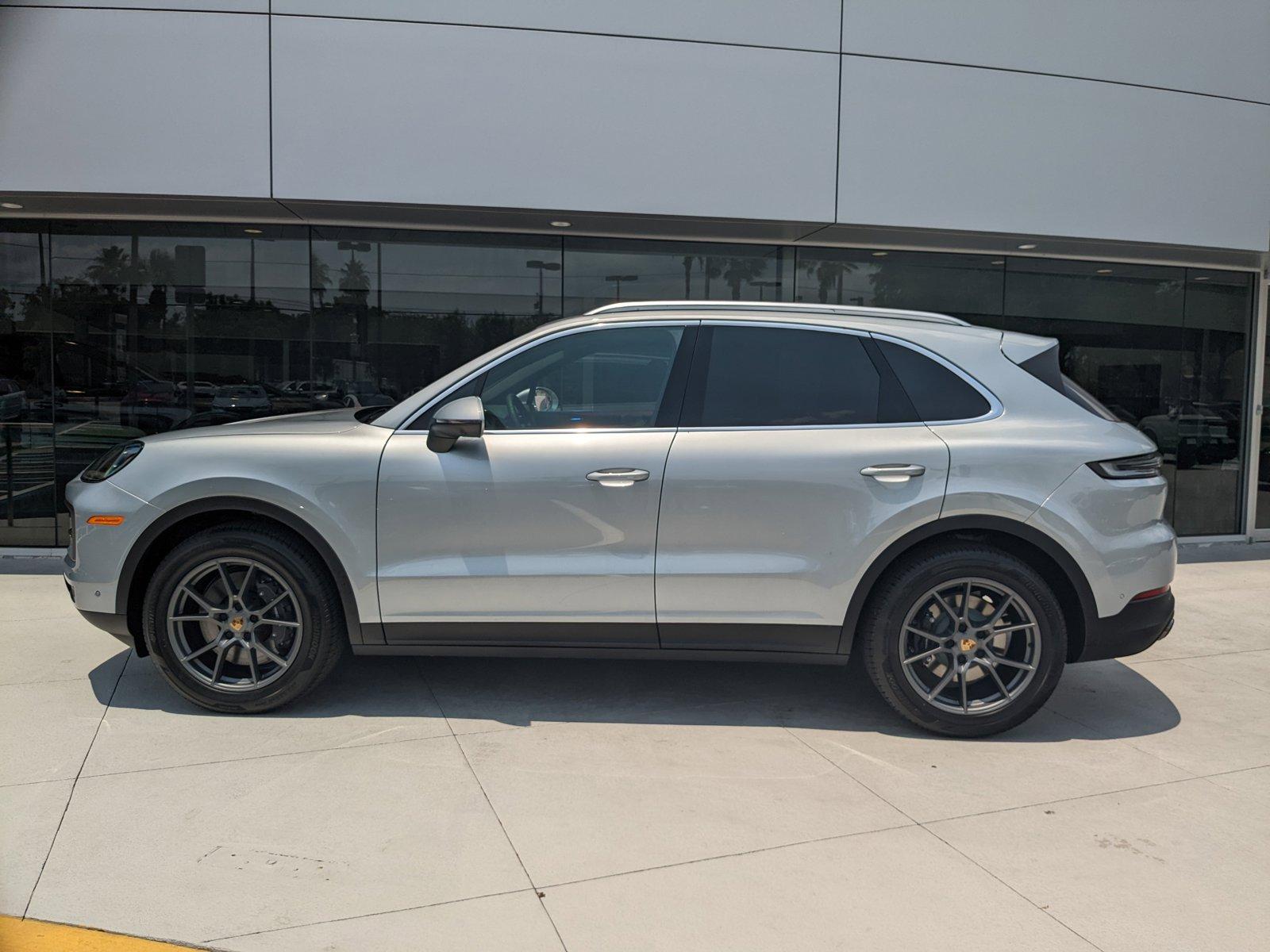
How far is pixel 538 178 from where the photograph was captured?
7348 millimetres

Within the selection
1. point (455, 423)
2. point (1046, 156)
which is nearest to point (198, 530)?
point (455, 423)

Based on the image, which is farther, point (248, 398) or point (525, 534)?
point (248, 398)

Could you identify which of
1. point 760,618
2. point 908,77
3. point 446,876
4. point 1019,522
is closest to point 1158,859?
point 1019,522

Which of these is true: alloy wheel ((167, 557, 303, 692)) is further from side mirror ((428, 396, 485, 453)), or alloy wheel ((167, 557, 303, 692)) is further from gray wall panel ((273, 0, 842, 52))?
gray wall panel ((273, 0, 842, 52))

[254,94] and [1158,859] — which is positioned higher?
[254,94]

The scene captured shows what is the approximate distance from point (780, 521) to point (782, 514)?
33 mm

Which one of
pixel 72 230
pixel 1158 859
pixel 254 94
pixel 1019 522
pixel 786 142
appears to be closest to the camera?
pixel 1158 859

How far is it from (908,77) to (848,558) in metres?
5.07

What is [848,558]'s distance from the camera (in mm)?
4324

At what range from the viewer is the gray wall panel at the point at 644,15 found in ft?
23.3

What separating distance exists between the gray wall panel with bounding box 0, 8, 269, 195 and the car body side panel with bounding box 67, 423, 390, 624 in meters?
3.48

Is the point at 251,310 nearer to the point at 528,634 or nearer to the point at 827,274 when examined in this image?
the point at 827,274

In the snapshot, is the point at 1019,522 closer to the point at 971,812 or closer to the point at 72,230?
the point at 971,812

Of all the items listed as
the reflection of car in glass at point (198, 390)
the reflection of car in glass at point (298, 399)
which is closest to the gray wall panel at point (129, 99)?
the reflection of car in glass at point (198, 390)
